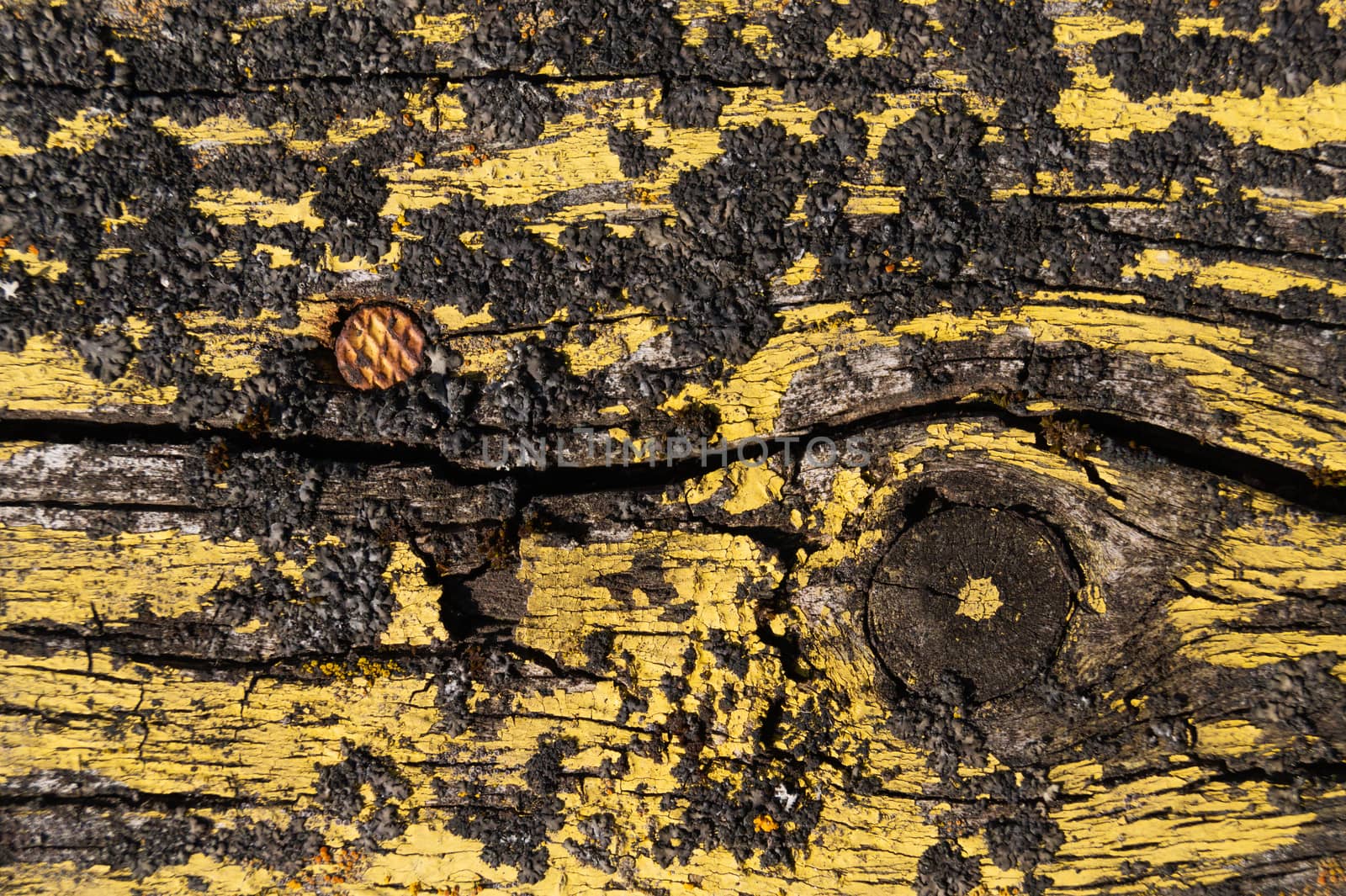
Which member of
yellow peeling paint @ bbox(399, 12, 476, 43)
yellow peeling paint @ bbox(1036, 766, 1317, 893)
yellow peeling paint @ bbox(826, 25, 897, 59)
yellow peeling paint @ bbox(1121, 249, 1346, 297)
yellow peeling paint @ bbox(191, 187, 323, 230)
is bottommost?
yellow peeling paint @ bbox(1036, 766, 1317, 893)

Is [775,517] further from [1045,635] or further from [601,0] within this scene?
[601,0]

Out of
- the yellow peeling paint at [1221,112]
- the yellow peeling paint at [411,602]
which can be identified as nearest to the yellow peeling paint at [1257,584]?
the yellow peeling paint at [1221,112]

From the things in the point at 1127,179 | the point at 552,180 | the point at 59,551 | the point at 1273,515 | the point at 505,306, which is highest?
the point at 1127,179

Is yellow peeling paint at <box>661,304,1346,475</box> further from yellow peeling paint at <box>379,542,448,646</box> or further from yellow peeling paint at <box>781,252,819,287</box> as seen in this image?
yellow peeling paint at <box>379,542,448,646</box>

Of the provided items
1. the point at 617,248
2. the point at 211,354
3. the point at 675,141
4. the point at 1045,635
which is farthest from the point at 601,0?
the point at 1045,635

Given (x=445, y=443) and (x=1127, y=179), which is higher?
(x=1127, y=179)

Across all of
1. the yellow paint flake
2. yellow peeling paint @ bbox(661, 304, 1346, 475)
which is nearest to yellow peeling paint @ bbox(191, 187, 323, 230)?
yellow peeling paint @ bbox(661, 304, 1346, 475)
